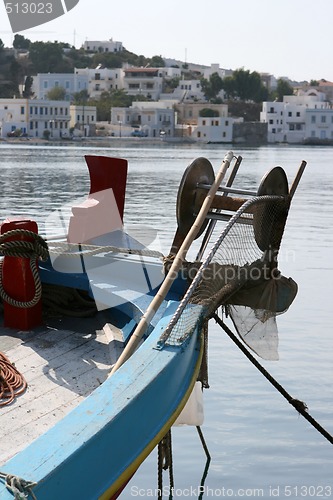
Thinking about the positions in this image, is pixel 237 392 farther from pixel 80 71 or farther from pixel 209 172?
pixel 80 71

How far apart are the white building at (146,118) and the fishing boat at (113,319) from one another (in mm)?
118799

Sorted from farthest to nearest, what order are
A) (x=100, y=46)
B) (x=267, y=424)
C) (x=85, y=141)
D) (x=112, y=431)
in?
(x=100, y=46), (x=85, y=141), (x=267, y=424), (x=112, y=431)

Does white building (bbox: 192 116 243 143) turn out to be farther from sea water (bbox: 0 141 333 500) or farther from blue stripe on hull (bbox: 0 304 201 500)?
blue stripe on hull (bbox: 0 304 201 500)

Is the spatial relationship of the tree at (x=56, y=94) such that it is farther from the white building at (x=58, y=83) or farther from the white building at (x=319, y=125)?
the white building at (x=319, y=125)

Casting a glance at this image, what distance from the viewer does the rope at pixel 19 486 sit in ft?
9.47

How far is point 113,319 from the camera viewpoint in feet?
20.2

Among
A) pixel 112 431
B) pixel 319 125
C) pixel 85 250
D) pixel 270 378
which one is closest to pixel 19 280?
pixel 85 250

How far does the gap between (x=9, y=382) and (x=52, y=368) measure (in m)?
0.39

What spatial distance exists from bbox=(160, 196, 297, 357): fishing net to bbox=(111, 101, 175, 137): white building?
119251 millimetres

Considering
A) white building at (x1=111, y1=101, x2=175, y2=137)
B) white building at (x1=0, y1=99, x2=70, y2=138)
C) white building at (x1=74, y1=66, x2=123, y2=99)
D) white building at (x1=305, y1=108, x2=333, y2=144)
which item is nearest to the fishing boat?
white building at (x1=0, y1=99, x2=70, y2=138)

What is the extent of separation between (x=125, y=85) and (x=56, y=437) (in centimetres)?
14752

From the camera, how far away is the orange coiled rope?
4.69 meters

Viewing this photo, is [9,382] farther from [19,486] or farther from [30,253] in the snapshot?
[19,486]

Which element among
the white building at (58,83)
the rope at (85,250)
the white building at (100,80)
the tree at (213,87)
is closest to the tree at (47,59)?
the white building at (100,80)
